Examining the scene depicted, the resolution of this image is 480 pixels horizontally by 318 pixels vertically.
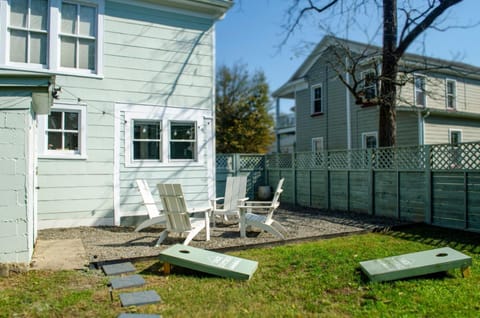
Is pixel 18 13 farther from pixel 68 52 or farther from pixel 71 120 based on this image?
pixel 71 120

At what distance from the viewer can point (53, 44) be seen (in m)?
7.69

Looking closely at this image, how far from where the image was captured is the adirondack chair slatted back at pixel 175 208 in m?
5.82

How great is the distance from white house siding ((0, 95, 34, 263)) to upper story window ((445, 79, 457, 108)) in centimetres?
1801

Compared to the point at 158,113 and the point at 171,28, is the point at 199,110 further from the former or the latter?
the point at 171,28

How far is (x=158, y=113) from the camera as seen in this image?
881 centimetres

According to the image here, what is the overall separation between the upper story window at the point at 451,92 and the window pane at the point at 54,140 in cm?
1676

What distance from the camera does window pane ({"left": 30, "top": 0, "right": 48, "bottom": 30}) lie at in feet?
24.9

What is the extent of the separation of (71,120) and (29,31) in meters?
1.95

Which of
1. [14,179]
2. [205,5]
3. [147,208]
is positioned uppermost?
[205,5]

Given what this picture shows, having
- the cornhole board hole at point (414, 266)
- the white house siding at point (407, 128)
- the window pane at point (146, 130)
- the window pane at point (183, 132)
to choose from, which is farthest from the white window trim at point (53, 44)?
the white house siding at point (407, 128)

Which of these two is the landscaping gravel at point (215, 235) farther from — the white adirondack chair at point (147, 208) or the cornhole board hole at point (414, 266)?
the cornhole board hole at point (414, 266)

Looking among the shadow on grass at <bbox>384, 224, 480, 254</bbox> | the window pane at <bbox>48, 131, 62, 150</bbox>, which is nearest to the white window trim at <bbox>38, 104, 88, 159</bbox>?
the window pane at <bbox>48, 131, 62, 150</bbox>

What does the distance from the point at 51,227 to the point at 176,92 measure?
4.08m

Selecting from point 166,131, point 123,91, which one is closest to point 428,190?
point 166,131
